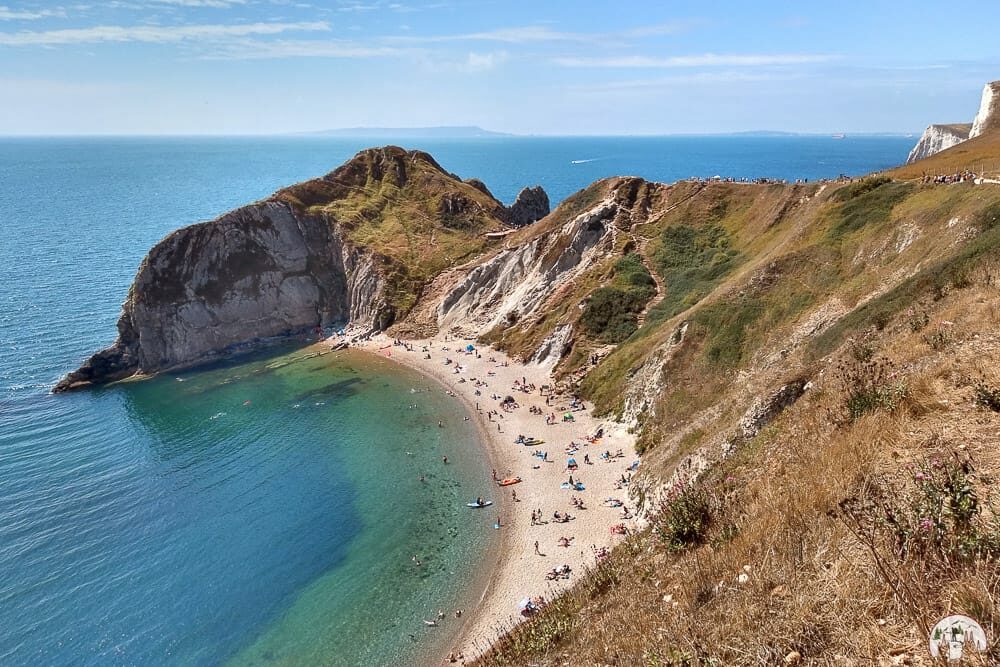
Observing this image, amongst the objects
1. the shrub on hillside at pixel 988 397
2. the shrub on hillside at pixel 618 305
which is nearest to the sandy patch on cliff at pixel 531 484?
the shrub on hillside at pixel 618 305

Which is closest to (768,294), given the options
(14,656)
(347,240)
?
(14,656)

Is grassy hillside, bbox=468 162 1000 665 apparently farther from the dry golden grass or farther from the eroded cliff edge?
the eroded cliff edge

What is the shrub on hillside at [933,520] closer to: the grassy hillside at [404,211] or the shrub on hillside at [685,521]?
the shrub on hillside at [685,521]

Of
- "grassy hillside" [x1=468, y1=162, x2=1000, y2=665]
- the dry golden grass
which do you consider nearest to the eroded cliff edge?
"grassy hillside" [x1=468, y1=162, x2=1000, y2=665]

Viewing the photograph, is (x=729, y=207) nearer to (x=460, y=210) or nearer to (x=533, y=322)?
(x=533, y=322)

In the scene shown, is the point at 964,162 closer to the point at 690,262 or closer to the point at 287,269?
the point at 690,262

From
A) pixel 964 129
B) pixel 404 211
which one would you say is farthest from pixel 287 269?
pixel 964 129

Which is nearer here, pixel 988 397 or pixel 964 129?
pixel 988 397
